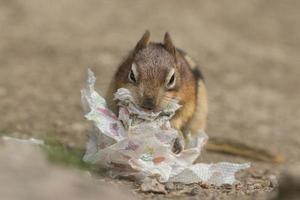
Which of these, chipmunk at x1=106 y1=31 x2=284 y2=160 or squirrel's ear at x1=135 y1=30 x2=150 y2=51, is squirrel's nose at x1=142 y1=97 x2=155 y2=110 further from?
squirrel's ear at x1=135 y1=30 x2=150 y2=51

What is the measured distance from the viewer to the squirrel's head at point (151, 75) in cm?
686

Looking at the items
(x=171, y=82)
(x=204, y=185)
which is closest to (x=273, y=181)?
(x=204, y=185)

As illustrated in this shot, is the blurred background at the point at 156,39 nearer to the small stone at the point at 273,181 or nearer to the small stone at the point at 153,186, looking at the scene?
the small stone at the point at 273,181

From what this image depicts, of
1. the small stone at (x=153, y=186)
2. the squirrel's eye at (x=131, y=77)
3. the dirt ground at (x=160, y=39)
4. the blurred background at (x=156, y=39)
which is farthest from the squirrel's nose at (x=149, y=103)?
the blurred background at (x=156, y=39)

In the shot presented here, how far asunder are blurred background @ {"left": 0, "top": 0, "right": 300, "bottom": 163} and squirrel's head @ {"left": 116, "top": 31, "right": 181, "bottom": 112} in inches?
60.1

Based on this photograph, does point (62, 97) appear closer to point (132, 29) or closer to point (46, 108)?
point (46, 108)

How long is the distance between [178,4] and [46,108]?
5744mm

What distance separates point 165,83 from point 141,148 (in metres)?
0.55

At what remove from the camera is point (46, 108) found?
9.86 meters

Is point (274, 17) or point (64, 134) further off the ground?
point (274, 17)

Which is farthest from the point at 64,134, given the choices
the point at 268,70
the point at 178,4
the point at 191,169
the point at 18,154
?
the point at 178,4

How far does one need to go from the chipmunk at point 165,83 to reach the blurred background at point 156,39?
1322 mm

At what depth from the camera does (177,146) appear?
23.2 feet

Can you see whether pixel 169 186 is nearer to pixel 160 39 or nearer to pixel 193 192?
pixel 193 192
